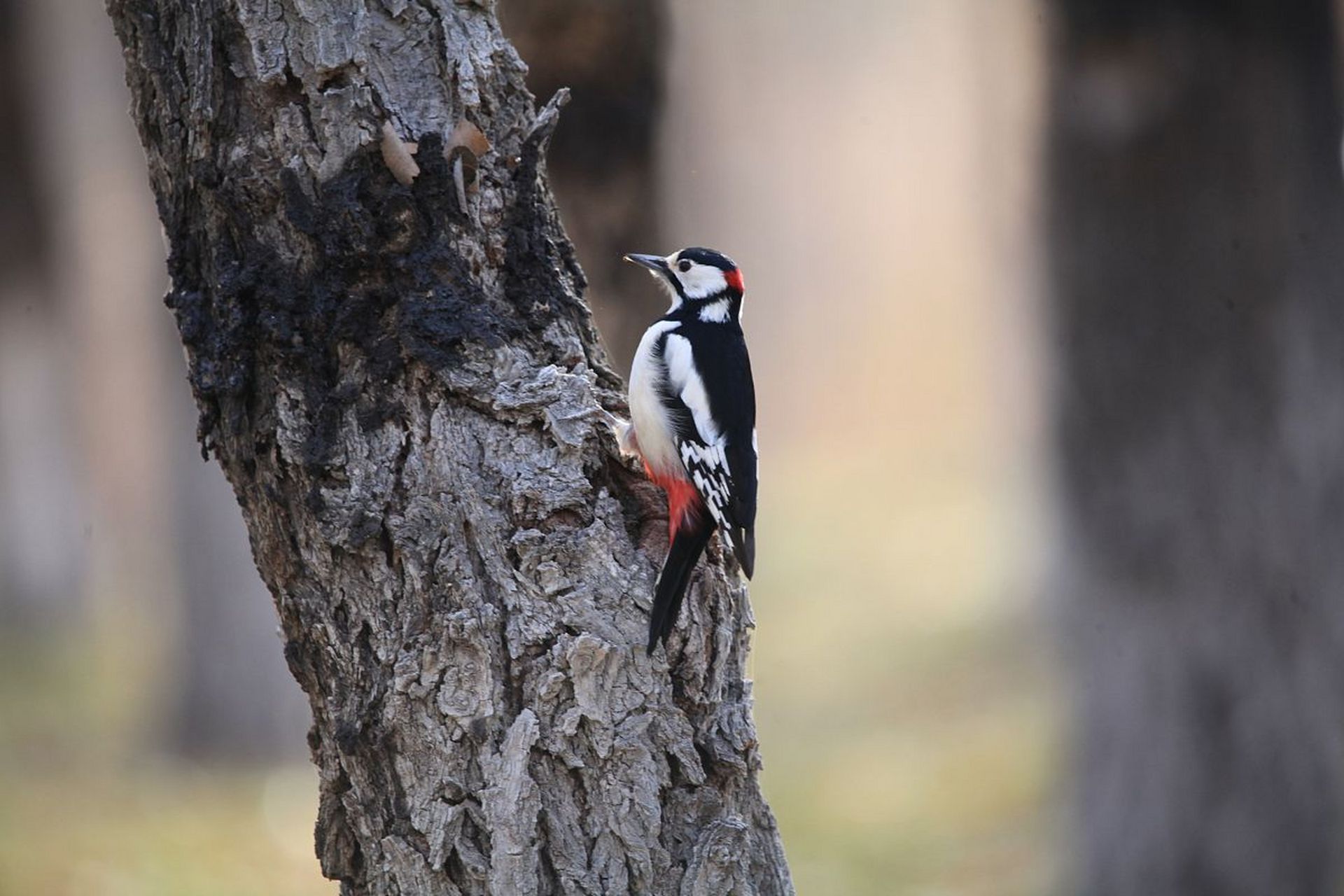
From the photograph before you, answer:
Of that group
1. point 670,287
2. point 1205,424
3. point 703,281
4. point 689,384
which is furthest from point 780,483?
point 689,384

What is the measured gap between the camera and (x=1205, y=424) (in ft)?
15.0

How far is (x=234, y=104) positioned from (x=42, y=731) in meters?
8.78

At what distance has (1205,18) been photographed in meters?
4.46

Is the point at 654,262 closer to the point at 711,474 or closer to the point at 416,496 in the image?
the point at 711,474

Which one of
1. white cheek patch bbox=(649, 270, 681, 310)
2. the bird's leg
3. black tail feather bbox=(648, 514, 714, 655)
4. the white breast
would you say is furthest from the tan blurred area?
black tail feather bbox=(648, 514, 714, 655)

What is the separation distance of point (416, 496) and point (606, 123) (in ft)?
6.76

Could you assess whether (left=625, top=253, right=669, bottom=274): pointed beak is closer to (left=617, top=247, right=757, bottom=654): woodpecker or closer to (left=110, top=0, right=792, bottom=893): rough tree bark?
(left=617, top=247, right=757, bottom=654): woodpecker

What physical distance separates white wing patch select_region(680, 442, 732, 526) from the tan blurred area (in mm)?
1470

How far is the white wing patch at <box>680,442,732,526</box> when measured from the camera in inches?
111

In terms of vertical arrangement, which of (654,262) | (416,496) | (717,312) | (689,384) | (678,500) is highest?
(654,262)

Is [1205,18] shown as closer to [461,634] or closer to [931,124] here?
[461,634]

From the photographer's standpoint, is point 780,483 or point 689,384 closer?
point 689,384

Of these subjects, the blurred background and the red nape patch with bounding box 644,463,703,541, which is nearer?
the red nape patch with bounding box 644,463,703,541

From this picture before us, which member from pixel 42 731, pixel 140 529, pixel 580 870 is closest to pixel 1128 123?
pixel 580 870
